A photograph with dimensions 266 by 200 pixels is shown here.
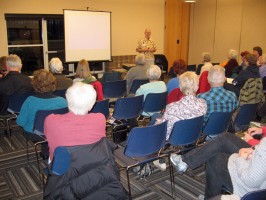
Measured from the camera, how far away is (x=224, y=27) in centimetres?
1011

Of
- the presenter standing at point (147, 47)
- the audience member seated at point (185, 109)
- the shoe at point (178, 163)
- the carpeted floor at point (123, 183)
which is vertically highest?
the presenter standing at point (147, 47)

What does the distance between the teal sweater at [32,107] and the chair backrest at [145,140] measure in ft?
3.37

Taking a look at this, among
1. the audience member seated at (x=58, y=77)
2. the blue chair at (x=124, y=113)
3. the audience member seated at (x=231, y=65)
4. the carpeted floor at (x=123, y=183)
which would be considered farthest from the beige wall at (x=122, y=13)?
the blue chair at (x=124, y=113)

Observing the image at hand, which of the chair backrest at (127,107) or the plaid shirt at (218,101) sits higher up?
the plaid shirt at (218,101)

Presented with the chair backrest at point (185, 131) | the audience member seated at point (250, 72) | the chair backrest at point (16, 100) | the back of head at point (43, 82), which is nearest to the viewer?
the chair backrest at point (185, 131)

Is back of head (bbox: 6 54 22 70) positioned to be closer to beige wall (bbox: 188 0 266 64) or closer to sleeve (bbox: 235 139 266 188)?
sleeve (bbox: 235 139 266 188)

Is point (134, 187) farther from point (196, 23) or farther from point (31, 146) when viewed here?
point (196, 23)

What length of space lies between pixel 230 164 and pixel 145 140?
0.77 m

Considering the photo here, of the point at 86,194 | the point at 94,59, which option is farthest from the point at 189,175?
the point at 94,59

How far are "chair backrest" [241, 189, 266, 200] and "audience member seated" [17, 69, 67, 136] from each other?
226 centimetres

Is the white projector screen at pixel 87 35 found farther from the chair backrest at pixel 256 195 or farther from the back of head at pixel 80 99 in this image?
the chair backrest at pixel 256 195

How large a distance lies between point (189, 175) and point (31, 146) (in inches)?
90.4

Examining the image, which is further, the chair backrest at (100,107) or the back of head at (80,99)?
the chair backrest at (100,107)

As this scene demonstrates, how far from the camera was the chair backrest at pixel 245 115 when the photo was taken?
340cm
